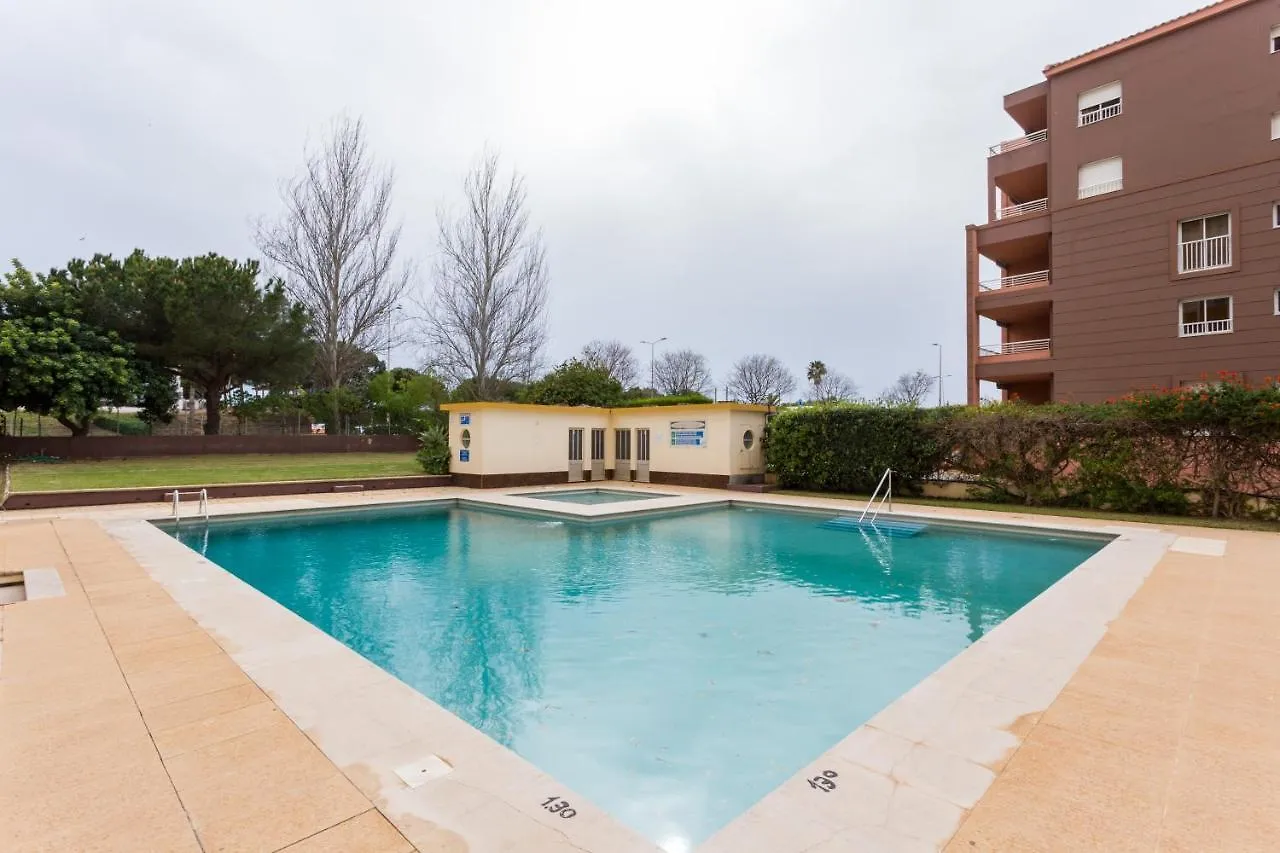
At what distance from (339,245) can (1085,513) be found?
3139 centimetres

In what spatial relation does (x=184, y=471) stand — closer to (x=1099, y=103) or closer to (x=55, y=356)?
(x=55, y=356)

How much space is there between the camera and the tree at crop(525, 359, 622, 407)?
2594cm

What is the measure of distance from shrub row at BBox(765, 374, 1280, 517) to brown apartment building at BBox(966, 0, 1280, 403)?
5.42m

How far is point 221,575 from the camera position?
6.90 meters

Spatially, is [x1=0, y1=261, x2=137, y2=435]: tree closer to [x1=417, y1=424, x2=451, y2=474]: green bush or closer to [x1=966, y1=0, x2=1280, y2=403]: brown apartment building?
[x1=417, y1=424, x2=451, y2=474]: green bush

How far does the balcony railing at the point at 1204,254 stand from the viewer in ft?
53.1

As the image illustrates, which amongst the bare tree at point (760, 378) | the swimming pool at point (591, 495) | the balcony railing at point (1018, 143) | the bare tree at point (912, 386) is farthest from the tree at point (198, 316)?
the bare tree at point (912, 386)

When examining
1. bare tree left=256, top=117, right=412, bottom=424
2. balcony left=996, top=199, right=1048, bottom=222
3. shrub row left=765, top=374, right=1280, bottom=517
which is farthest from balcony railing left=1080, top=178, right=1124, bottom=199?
bare tree left=256, top=117, right=412, bottom=424

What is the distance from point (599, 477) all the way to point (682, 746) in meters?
17.6

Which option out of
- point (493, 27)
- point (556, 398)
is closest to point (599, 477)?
point (556, 398)

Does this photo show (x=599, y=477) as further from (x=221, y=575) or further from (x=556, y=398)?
(x=221, y=575)

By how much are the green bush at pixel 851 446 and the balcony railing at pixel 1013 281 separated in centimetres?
803

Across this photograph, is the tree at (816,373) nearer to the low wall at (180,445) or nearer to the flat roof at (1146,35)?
the flat roof at (1146,35)

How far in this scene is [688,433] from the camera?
1902 cm
